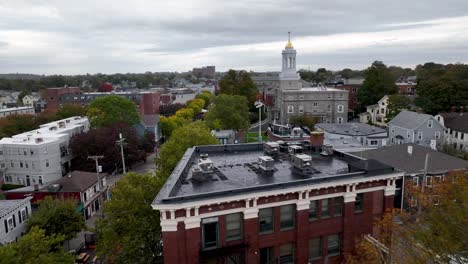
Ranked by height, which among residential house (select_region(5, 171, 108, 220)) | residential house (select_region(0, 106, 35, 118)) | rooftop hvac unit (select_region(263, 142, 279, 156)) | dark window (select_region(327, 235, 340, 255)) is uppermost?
rooftop hvac unit (select_region(263, 142, 279, 156))

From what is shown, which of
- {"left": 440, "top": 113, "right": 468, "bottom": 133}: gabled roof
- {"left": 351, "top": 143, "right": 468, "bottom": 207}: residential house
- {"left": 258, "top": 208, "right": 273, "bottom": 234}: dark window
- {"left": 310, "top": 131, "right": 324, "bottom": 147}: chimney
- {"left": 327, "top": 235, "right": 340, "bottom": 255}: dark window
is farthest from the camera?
{"left": 440, "top": 113, "right": 468, "bottom": 133}: gabled roof

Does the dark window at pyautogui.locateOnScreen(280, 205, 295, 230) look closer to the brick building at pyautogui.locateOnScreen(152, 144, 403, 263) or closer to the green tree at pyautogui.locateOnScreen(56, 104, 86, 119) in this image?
the brick building at pyautogui.locateOnScreen(152, 144, 403, 263)

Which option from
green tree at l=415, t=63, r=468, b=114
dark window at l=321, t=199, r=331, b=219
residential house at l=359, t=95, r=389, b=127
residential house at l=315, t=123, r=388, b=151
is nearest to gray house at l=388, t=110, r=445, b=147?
residential house at l=315, t=123, r=388, b=151

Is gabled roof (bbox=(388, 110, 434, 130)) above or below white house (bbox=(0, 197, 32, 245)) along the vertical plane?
above

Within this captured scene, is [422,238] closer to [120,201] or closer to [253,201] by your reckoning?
[253,201]

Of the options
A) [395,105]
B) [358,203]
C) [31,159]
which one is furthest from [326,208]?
[395,105]

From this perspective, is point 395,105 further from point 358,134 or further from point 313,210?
point 313,210
